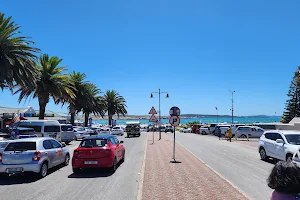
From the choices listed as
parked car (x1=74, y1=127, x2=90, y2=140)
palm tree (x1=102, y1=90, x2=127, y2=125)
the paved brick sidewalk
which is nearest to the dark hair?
the paved brick sidewalk

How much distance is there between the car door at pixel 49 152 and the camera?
1192 cm

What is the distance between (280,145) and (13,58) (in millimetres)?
18669

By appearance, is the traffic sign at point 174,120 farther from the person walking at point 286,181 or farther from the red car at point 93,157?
the person walking at point 286,181

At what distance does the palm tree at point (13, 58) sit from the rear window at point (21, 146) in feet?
36.4

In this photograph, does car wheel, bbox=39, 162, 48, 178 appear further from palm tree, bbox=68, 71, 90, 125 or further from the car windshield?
palm tree, bbox=68, 71, 90, 125

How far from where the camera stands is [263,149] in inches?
Result: 659

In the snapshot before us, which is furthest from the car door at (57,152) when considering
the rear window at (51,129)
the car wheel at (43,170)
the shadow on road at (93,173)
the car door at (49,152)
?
the rear window at (51,129)

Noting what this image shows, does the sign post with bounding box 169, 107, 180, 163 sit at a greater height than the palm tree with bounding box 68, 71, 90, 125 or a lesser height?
lesser

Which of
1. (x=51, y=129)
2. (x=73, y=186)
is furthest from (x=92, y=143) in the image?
(x=51, y=129)

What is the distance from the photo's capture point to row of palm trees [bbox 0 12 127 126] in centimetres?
2169

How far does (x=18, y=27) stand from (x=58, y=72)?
472 inches

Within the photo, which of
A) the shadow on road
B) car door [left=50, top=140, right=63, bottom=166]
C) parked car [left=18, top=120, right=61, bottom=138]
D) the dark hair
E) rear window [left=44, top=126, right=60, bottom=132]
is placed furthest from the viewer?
rear window [left=44, top=126, right=60, bottom=132]

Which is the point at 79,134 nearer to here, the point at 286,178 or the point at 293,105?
the point at 286,178

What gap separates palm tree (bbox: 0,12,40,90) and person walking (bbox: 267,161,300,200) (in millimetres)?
20923
